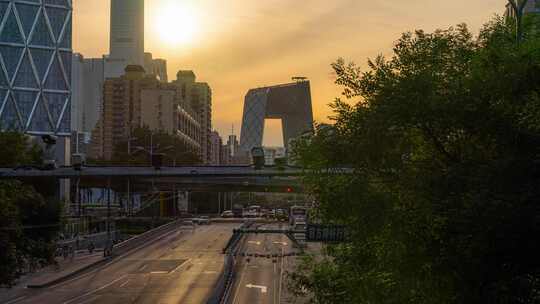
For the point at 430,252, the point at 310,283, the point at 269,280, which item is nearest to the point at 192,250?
the point at 269,280

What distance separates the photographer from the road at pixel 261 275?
54078 millimetres

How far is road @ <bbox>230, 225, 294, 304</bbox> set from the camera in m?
54.1

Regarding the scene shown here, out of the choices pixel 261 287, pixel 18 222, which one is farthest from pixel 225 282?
pixel 18 222

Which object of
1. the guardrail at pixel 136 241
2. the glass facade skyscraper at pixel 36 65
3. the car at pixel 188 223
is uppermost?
the glass facade skyscraper at pixel 36 65

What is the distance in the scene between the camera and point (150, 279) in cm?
6469

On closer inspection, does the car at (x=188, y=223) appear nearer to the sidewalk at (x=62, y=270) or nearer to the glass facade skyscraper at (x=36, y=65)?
the glass facade skyscraper at (x=36, y=65)

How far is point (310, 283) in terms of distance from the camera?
24.5 metres

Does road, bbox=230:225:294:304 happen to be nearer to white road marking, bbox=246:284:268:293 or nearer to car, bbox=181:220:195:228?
white road marking, bbox=246:284:268:293

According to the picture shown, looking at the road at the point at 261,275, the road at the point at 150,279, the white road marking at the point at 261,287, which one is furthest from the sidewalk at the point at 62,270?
the white road marking at the point at 261,287

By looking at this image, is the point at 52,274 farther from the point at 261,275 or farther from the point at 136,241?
the point at 136,241

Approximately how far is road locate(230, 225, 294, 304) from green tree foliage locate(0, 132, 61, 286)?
44.5 ft

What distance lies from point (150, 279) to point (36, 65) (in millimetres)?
107433

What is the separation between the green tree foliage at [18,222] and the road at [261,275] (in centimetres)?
1357

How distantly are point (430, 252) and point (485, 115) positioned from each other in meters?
3.39
